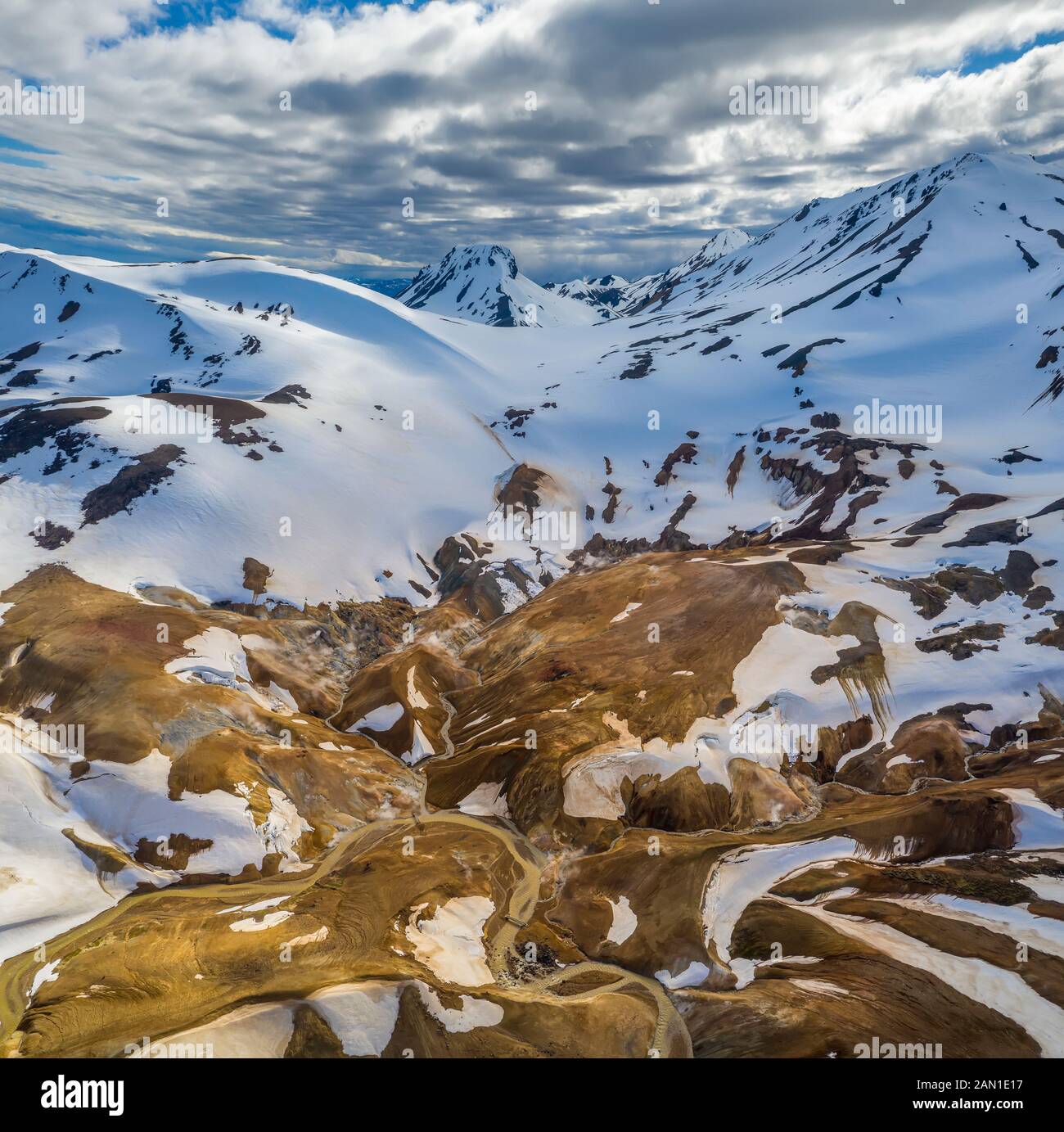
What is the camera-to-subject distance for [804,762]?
2874 inches

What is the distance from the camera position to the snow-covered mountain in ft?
148

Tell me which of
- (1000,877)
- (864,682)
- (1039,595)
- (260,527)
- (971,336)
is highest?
(971,336)

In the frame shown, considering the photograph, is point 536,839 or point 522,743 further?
point 522,743

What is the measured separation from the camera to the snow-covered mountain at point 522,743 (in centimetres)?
4506

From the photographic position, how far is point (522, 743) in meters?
77.7

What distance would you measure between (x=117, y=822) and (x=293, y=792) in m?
15.7

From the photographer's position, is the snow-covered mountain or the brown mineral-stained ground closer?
the brown mineral-stained ground

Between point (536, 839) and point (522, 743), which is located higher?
point (522, 743)

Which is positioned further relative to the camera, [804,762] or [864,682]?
[864,682]

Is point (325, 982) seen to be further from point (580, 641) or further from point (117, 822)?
point (580, 641)

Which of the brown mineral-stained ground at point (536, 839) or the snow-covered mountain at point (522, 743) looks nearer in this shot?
the brown mineral-stained ground at point (536, 839)
